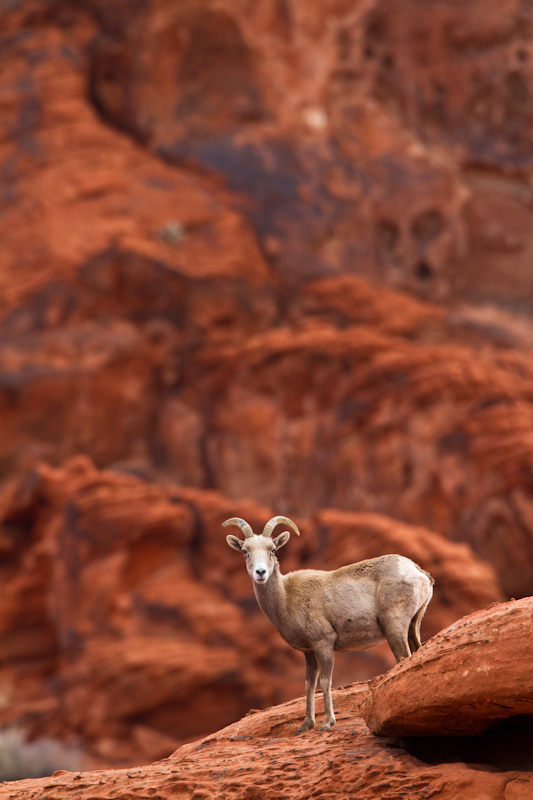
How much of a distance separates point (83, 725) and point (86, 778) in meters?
13.0

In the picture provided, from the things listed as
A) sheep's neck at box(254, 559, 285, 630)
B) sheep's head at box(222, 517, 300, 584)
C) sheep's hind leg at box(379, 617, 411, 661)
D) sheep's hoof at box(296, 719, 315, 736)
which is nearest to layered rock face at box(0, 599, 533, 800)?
sheep's hoof at box(296, 719, 315, 736)

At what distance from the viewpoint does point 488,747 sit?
750 centimetres

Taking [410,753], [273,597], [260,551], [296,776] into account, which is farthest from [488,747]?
[260,551]

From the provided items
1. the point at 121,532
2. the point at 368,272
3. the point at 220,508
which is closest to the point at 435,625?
the point at 220,508

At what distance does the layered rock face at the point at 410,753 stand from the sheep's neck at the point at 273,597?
0.92 m

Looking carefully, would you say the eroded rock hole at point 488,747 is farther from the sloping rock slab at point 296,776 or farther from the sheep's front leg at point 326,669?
the sheep's front leg at point 326,669

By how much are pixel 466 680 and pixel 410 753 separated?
101 centimetres

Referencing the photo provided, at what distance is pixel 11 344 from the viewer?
2580 cm

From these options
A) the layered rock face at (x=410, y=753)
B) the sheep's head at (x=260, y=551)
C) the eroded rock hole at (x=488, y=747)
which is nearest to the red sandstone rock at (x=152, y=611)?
the sheep's head at (x=260, y=551)

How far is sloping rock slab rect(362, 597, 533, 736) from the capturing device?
6.73m

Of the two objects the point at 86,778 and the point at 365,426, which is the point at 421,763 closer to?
the point at 86,778

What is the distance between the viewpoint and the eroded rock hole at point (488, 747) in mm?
7234

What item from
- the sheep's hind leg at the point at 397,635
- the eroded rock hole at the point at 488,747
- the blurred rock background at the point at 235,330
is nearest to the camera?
the eroded rock hole at the point at 488,747

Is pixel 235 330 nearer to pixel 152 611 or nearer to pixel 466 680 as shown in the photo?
pixel 152 611
